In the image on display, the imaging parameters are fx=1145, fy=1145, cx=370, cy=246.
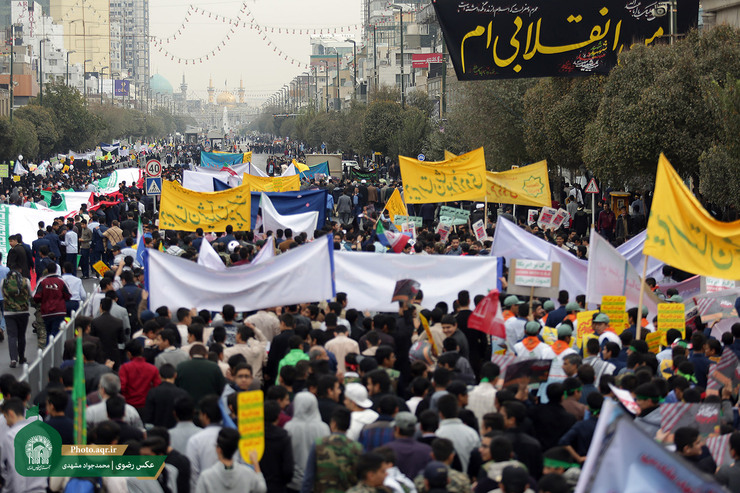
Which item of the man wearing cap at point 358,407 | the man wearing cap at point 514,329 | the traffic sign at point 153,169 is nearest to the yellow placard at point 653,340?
the man wearing cap at point 514,329

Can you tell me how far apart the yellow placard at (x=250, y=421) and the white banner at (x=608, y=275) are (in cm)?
582

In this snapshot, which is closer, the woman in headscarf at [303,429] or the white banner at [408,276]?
the woman in headscarf at [303,429]

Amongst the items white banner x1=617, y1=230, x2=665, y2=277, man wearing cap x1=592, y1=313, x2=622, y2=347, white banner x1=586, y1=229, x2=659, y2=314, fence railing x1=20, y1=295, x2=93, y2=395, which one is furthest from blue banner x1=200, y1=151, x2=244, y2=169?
man wearing cap x1=592, y1=313, x2=622, y2=347

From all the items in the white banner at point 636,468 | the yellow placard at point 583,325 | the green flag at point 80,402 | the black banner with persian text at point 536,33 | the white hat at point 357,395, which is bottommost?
the yellow placard at point 583,325

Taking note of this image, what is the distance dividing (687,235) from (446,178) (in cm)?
972

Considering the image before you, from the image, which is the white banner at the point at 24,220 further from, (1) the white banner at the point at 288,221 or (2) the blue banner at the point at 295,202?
(2) the blue banner at the point at 295,202

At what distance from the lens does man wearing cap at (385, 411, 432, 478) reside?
696 cm

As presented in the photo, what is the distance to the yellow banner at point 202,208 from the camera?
18.4 metres

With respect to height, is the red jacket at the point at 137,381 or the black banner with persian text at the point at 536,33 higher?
the black banner with persian text at the point at 536,33

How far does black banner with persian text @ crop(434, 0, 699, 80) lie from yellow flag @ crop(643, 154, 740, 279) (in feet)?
44.7

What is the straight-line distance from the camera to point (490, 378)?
8.62 meters

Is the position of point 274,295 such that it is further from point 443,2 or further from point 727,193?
point 443,2

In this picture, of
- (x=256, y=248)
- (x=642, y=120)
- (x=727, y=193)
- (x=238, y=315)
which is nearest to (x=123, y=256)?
(x=256, y=248)

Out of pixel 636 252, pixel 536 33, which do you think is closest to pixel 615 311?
pixel 636 252
